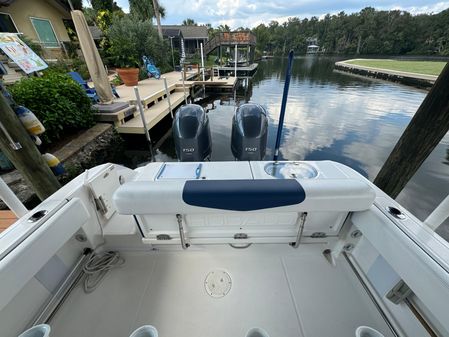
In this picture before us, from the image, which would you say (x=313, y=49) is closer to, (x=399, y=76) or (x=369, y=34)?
(x=369, y=34)

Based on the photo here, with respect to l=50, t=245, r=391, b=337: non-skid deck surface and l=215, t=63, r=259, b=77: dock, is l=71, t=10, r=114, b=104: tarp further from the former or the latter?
l=215, t=63, r=259, b=77: dock

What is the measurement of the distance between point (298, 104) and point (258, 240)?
276 inches

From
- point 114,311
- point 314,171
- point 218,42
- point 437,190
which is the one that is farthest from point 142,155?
point 218,42

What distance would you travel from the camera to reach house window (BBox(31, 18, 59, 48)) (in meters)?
8.06

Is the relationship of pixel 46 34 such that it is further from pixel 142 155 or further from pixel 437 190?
pixel 437 190

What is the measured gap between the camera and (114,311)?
998mm

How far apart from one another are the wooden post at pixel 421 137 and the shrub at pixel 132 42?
7624 millimetres

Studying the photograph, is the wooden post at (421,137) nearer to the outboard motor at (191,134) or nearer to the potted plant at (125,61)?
the outboard motor at (191,134)

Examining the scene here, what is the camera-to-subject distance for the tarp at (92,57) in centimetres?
337

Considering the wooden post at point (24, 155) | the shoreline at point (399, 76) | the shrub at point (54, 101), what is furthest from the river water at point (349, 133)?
the wooden post at point (24, 155)

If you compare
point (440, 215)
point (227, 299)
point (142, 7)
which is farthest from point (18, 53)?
point (142, 7)

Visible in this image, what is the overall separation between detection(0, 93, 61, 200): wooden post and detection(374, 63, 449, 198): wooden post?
3.02 metres

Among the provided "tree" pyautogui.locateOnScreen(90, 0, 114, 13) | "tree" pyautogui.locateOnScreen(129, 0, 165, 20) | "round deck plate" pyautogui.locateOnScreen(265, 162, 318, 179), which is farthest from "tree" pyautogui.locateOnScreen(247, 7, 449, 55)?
"round deck plate" pyautogui.locateOnScreen(265, 162, 318, 179)

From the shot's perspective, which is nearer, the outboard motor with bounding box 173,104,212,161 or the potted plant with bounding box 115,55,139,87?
the outboard motor with bounding box 173,104,212,161
